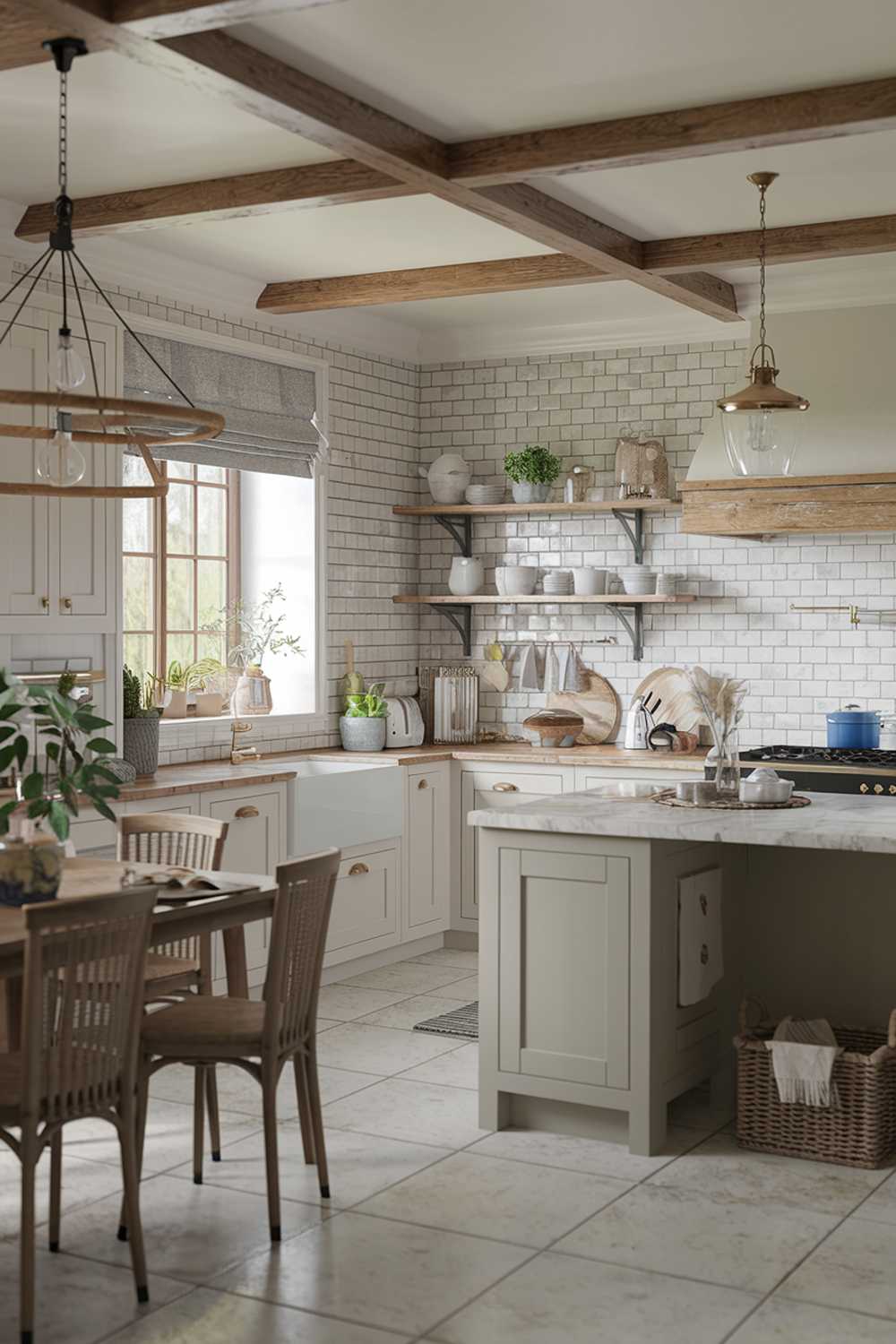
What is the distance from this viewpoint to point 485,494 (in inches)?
304

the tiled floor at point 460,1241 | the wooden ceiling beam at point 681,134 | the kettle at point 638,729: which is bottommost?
the tiled floor at point 460,1241

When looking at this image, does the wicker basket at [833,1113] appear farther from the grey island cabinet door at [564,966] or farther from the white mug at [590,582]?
the white mug at [590,582]

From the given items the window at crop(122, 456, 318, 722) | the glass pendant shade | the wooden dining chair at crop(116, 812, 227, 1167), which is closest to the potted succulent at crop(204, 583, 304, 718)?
the window at crop(122, 456, 318, 722)

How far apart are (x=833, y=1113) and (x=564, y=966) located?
0.86 metres

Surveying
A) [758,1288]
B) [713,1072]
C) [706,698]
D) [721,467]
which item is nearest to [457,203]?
Answer: [706,698]

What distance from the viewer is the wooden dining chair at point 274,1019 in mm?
3746

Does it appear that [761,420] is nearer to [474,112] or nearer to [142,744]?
[474,112]

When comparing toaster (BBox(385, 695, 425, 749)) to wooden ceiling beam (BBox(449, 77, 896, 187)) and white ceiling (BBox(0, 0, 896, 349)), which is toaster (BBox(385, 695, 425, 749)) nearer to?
white ceiling (BBox(0, 0, 896, 349))

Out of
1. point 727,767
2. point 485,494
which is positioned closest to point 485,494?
point 485,494

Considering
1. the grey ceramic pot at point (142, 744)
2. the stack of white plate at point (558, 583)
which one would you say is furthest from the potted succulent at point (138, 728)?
the stack of white plate at point (558, 583)

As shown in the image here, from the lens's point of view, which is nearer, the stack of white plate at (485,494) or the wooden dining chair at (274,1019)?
the wooden dining chair at (274,1019)

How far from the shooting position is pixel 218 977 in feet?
19.6

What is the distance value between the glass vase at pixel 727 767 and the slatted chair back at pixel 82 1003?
7.09ft

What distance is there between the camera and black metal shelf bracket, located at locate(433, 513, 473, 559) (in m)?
7.95
